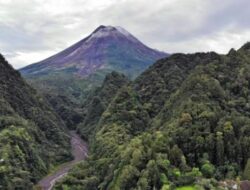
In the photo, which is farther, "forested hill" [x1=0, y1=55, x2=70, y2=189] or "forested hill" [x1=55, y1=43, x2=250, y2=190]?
"forested hill" [x1=0, y1=55, x2=70, y2=189]

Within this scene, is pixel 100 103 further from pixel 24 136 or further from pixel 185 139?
pixel 185 139

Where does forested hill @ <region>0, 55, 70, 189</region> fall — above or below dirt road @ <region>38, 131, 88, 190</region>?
above

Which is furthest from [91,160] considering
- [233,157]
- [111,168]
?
[233,157]

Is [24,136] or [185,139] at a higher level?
[185,139]

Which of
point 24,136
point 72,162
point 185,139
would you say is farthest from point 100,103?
point 185,139

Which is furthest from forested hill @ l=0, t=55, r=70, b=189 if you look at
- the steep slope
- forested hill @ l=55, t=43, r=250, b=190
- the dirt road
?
forested hill @ l=55, t=43, r=250, b=190

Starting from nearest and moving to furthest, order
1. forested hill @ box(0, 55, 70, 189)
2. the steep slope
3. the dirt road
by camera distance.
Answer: forested hill @ box(0, 55, 70, 189)
the dirt road
the steep slope

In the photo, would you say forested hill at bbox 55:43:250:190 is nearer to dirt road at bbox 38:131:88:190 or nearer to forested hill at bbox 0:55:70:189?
dirt road at bbox 38:131:88:190
